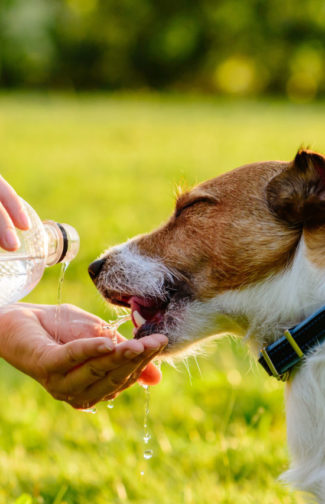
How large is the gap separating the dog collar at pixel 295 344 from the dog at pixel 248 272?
0.02 meters

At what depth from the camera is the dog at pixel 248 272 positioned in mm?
2248

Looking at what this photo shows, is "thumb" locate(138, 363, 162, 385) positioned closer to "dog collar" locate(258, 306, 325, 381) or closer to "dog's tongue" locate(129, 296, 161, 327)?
"dog's tongue" locate(129, 296, 161, 327)

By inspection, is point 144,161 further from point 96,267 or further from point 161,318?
point 161,318

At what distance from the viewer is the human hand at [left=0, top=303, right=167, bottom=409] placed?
211 cm

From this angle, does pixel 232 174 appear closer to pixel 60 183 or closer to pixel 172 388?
pixel 172 388

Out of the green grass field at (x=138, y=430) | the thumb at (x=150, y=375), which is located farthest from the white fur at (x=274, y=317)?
the green grass field at (x=138, y=430)

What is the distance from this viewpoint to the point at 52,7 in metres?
32.5

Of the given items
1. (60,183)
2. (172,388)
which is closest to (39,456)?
(172,388)

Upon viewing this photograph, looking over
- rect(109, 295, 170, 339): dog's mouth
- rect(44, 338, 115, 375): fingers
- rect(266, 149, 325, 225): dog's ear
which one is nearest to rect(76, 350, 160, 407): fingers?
rect(44, 338, 115, 375): fingers

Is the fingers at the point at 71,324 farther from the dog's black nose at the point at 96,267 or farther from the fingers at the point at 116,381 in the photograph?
the fingers at the point at 116,381

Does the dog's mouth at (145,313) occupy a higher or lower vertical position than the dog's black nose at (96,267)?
lower

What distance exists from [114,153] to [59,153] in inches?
37.1

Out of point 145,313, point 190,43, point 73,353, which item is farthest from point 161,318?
point 190,43

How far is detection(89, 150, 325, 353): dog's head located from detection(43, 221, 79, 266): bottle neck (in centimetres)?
28
